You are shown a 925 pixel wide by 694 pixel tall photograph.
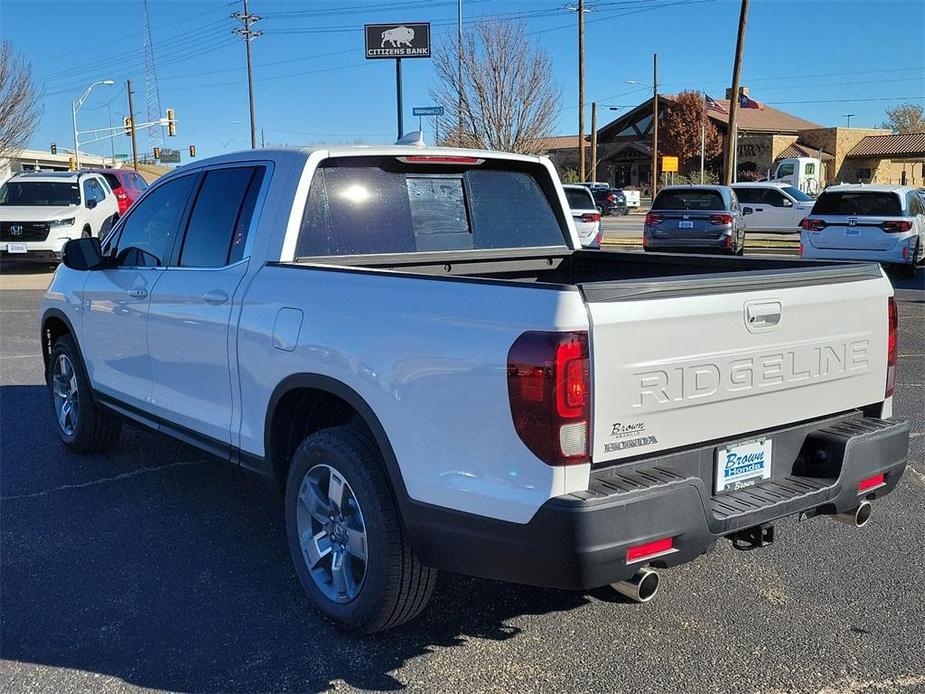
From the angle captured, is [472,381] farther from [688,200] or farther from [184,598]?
[688,200]

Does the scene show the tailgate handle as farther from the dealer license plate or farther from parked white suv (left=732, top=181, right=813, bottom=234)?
parked white suv (left=732, top=181, right=813, bottom=234)

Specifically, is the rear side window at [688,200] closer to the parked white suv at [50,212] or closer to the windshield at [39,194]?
the parked white suv at [50,212]

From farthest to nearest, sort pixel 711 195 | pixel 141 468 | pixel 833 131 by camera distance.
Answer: pixel 833 131
pixel 711 195
pixel 141 468

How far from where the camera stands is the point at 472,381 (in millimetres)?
2961

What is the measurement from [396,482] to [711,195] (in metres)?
18.2

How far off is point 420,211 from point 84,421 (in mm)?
2782

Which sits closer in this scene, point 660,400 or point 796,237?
point 660,400

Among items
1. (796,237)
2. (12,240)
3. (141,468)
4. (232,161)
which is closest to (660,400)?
(232,161)

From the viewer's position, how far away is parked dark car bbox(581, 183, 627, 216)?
4756cm

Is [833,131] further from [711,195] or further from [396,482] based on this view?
[396,482]

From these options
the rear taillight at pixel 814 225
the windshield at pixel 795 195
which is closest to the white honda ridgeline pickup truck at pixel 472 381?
the rear taillight at pixel 814 225

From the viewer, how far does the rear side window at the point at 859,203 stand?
1597 cm

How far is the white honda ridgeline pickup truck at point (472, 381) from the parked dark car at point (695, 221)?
15029mm

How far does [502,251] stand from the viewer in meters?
5.01
